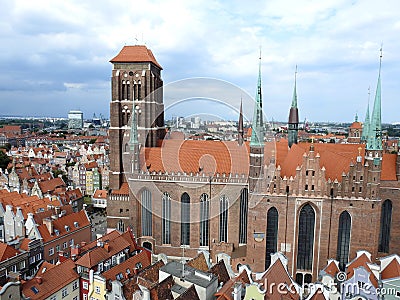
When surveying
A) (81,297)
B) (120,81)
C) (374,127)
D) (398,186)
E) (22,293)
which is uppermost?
(120,81)

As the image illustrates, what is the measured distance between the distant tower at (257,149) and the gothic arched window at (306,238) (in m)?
5.72

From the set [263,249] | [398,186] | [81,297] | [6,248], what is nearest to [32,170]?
[6,248]

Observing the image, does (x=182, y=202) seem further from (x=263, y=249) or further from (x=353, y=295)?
(x=353, y=295)

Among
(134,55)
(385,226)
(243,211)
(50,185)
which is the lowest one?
(50,185)

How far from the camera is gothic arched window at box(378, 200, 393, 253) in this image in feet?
111

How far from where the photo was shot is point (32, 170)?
7350cm

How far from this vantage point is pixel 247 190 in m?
37.8

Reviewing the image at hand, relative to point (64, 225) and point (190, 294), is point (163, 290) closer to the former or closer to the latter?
point (190, 294)

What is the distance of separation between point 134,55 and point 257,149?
70.3ft

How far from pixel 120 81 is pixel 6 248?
23.8 m

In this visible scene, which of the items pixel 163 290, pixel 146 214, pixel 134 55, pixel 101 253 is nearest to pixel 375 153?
pixel 163 290

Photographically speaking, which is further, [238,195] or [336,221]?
[238,195]

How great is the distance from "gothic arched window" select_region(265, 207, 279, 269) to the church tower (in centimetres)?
1878

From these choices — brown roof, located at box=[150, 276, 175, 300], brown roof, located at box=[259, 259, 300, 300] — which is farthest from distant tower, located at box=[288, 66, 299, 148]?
brown roof, located at box=[150, 276, 175, 300]
